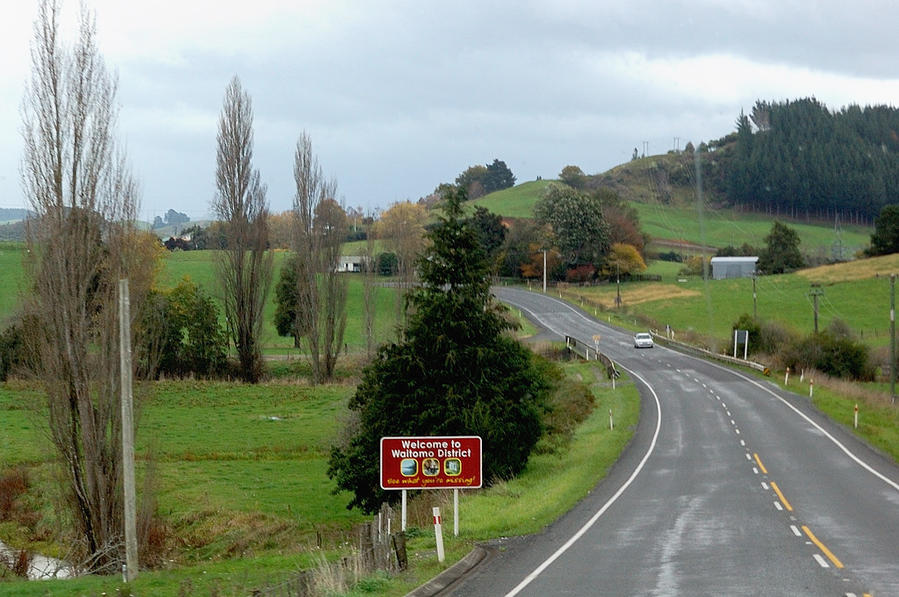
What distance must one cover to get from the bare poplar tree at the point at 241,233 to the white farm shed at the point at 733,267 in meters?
90.0

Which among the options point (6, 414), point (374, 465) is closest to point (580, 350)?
point (6, 414)

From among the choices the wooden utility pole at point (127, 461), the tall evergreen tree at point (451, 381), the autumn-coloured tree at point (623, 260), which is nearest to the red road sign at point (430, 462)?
the wooden utility pole at point (127, 461)

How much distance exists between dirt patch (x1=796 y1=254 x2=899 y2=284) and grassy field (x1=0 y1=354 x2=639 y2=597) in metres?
63.6

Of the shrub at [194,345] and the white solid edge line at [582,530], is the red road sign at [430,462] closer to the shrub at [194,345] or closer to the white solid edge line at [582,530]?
the white solid edge line at [582,530]

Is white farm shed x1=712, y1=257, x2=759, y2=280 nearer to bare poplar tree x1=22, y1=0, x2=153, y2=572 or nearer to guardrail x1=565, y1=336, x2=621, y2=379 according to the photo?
guardrail x1=565, y1=336, x2=621, y2=379

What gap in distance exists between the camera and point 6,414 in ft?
175

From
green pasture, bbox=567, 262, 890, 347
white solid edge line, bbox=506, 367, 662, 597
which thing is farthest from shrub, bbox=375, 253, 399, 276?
white solid edge line, bbox=506, 367, 662, 597

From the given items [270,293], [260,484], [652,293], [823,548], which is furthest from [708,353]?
[823,548]

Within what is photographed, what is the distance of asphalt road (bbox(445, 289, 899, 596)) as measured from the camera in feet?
53.1

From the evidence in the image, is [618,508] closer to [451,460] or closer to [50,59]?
[451,460]

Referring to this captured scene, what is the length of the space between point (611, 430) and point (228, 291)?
1120 inches

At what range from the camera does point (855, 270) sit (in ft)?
396

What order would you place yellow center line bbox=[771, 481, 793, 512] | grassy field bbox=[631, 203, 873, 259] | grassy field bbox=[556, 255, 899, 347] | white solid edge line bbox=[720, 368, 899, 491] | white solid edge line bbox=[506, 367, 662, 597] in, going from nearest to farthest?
1. white solid edge line bbox=[506, 367, 662, 597]
2. yellow center line bbox=[771, 481, 793, 512]
3. white solid edge line bbox=[720, 368, 899, 491]
4. grassy field bbox=[556, 255, 899, 347]
5. grassy field bbox=[631, 203, 873, 259]

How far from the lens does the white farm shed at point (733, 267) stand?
464 ft
